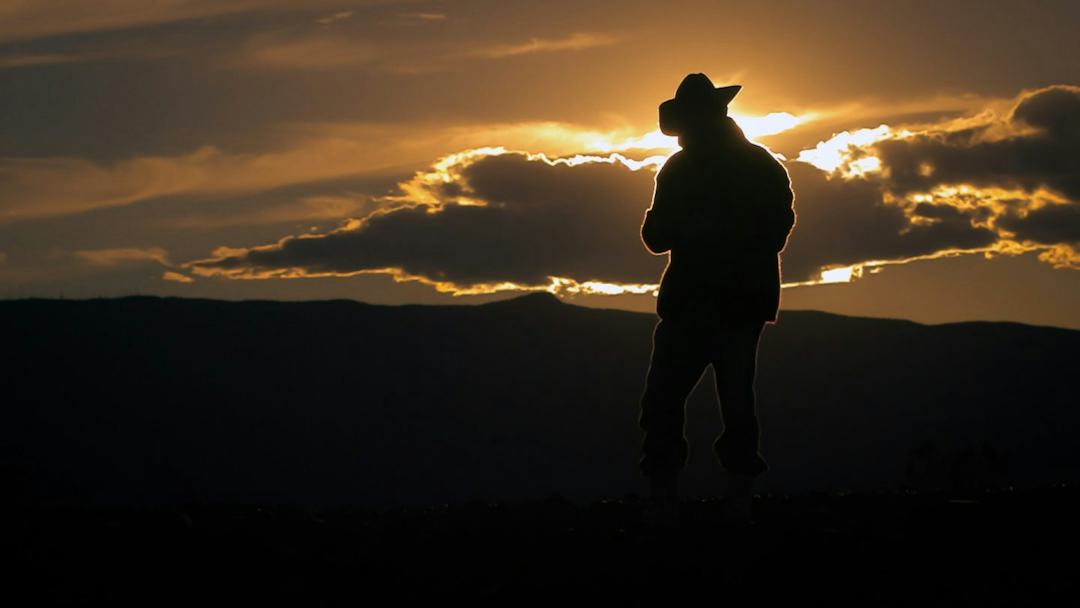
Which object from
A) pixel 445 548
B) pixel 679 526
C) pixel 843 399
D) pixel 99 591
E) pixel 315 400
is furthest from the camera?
Answer: pixel 843 399

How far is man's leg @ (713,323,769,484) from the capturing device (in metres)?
11.5

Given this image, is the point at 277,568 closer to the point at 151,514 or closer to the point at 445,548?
the point at 445,548

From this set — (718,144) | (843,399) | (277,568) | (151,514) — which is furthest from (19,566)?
(843,399)

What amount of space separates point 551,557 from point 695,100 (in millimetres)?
3779

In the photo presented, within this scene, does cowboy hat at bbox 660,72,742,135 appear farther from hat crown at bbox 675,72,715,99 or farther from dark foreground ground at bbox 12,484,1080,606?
dark foreground ground at bbox 12,484,1080,606

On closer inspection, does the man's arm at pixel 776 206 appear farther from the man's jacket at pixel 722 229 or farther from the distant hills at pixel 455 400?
the distant hills at pixel 455 400

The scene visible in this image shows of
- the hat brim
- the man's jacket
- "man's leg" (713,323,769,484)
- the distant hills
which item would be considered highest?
the hat brim

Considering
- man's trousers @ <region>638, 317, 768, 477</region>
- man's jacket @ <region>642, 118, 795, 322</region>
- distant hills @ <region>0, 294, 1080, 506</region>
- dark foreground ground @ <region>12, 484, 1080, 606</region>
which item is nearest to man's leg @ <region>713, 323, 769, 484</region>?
man's trousers @ <region>638, 317, 768, 477</region>

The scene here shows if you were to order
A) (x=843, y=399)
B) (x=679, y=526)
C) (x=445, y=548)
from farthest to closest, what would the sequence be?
(x=843, y=399), (x=679, y=526), (x=445, y=548)

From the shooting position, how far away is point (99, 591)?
28.9ft

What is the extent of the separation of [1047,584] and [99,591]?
17.4ft

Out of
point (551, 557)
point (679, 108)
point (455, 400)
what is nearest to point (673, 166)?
point (679, 108)

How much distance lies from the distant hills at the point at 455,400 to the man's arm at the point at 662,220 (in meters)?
88.4

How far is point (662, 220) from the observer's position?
11570 millimetres
